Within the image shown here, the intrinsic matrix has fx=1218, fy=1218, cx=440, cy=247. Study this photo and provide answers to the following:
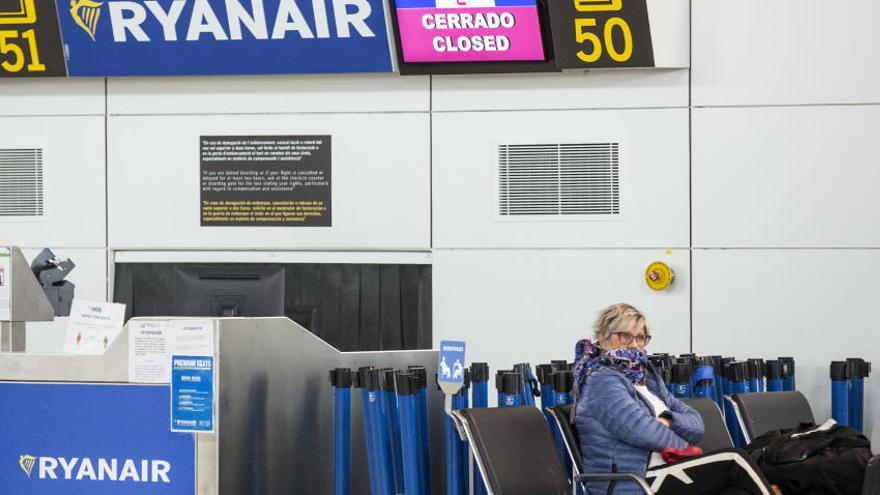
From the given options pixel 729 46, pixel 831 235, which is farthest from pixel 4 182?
pixel 831 235

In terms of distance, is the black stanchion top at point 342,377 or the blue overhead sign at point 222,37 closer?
the black stanchion top at point 342,377

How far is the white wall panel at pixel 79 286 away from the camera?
683 centimetres

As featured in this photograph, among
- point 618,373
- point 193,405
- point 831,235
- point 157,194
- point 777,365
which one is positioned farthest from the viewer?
point 157,194

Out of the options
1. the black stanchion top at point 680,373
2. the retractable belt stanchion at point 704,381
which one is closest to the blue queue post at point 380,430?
the black stanchion top at point 680,373

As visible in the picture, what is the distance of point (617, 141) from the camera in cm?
654

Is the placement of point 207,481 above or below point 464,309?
below

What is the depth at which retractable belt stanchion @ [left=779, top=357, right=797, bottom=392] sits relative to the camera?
589cm

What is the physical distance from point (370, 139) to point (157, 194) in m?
1.25

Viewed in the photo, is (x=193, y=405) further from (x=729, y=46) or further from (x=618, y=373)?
(x=729, y=46)

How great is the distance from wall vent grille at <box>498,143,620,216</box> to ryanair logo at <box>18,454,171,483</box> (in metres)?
3.04

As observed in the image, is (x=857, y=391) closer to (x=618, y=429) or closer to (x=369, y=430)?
(x=618, y=429)

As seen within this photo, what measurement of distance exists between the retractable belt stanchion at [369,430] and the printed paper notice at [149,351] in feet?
2.58

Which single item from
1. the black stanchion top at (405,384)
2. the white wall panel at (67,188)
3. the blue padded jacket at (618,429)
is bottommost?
the blue padded jacket at (618,429)

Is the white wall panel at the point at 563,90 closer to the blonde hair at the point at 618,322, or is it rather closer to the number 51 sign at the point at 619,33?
the number 51 sign at the point at 619,33
